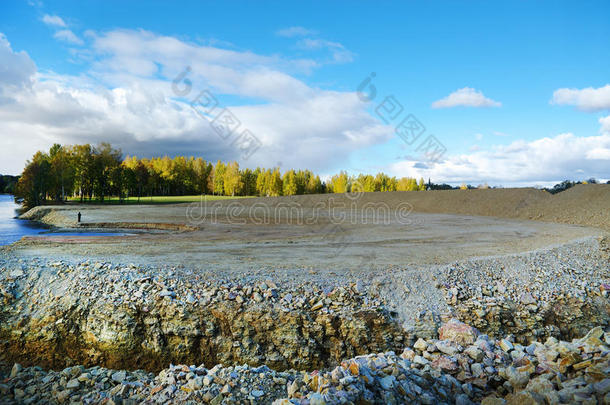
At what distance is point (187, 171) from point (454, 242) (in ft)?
286

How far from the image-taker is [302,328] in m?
A: 7.48

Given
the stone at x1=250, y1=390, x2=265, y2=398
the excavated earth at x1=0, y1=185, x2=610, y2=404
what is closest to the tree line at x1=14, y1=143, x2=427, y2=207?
the excavated earth at x1=0, y1=185, x2=610, y2=404

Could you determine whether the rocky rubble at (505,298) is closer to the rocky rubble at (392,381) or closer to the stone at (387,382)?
the rocky rubble at (392,381)

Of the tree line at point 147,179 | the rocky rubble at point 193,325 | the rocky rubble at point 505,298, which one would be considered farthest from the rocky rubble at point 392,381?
the tree line at point 147,179

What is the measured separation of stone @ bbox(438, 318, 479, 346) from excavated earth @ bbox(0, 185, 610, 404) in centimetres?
4

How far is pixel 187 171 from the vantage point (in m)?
92.8

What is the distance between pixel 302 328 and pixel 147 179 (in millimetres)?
77474

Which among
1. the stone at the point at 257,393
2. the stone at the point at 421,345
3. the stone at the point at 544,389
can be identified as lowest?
the stone at the point at 257,393

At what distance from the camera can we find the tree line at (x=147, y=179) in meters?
54.4

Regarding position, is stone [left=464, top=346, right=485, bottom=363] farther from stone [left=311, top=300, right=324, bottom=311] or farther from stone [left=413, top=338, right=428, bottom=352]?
stone [left=311, top=300, right=324, bottom=311]

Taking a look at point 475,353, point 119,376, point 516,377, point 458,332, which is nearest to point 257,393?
point 119,376

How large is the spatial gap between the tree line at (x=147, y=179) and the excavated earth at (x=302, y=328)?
174 ft

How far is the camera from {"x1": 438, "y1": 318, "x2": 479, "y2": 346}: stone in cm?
701

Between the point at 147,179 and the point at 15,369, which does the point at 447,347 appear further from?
the point at 147,179
